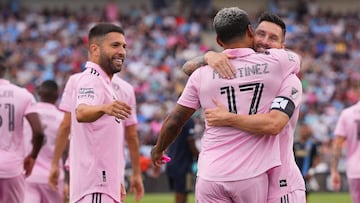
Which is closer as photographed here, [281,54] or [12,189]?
[281,54]

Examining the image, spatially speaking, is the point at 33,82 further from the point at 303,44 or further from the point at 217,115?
the point at 217,115

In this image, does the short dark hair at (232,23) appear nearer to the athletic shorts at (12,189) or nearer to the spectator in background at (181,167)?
the athletic shorts at (12,189)

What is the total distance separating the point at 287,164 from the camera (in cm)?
745

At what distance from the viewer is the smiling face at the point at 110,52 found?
8547 mm

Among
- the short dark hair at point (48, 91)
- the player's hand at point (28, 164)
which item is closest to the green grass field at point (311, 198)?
the short dark hair at point (48, 91)

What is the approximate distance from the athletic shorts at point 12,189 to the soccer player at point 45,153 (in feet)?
4.28

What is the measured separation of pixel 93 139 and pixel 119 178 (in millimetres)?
489

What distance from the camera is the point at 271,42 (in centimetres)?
817

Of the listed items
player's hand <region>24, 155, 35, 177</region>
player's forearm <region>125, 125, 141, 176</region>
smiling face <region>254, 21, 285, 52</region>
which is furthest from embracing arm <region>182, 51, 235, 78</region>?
player's hand <region>24, 155, 35, 177</region>

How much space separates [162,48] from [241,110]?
Answer: 28.5m

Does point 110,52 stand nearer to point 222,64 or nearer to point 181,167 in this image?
point 222,64

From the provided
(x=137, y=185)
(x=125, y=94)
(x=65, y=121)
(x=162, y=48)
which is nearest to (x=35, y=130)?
(x=65, y=121)

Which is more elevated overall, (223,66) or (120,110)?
(223,66)

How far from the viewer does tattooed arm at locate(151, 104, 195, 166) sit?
7473 millimetres
